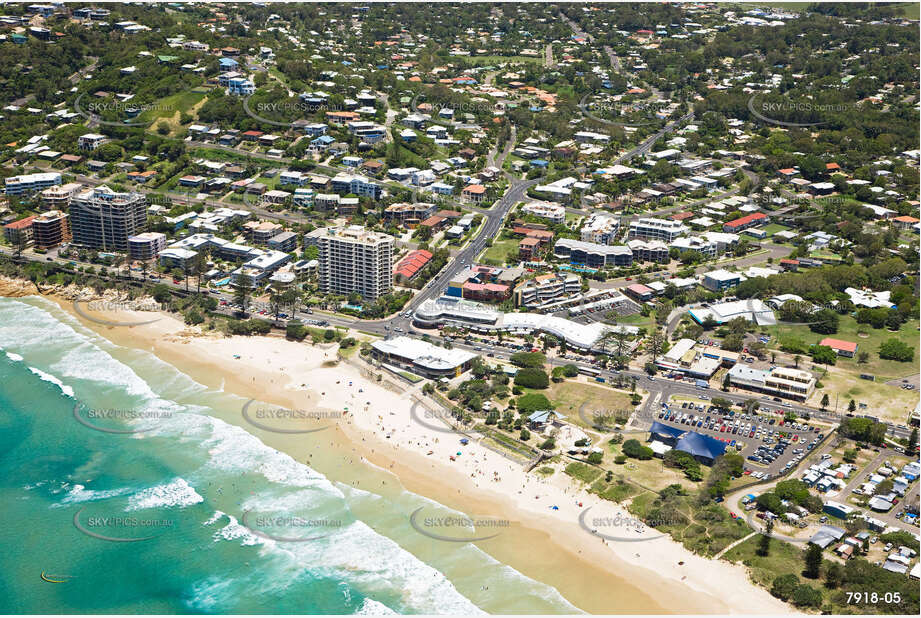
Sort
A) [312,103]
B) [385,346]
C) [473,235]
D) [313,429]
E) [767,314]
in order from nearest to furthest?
[313,429]
[385,346]
[767,314]
[473,235]
[312,103]

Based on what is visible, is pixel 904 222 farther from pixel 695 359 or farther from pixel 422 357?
pixel 422 357

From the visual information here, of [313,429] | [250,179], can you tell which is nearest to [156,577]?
[313,429]

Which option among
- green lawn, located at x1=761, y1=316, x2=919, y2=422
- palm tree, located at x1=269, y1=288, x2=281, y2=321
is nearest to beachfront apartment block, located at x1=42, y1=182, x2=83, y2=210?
palm tree, located at x1=269, y1=288, x2=281, y2=321

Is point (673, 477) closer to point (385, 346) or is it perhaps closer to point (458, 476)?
point (458, 476)

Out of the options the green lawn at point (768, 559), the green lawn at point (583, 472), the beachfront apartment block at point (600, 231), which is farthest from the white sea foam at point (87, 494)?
the beachfront apartment block at point (600, 231)

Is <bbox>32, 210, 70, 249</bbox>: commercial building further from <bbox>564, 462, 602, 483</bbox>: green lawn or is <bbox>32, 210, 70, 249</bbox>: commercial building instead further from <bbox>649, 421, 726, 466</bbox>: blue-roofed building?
<bbox>649, 421, 726, 466</bbox>: blue-roofed building

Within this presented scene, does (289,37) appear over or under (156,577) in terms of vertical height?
over
